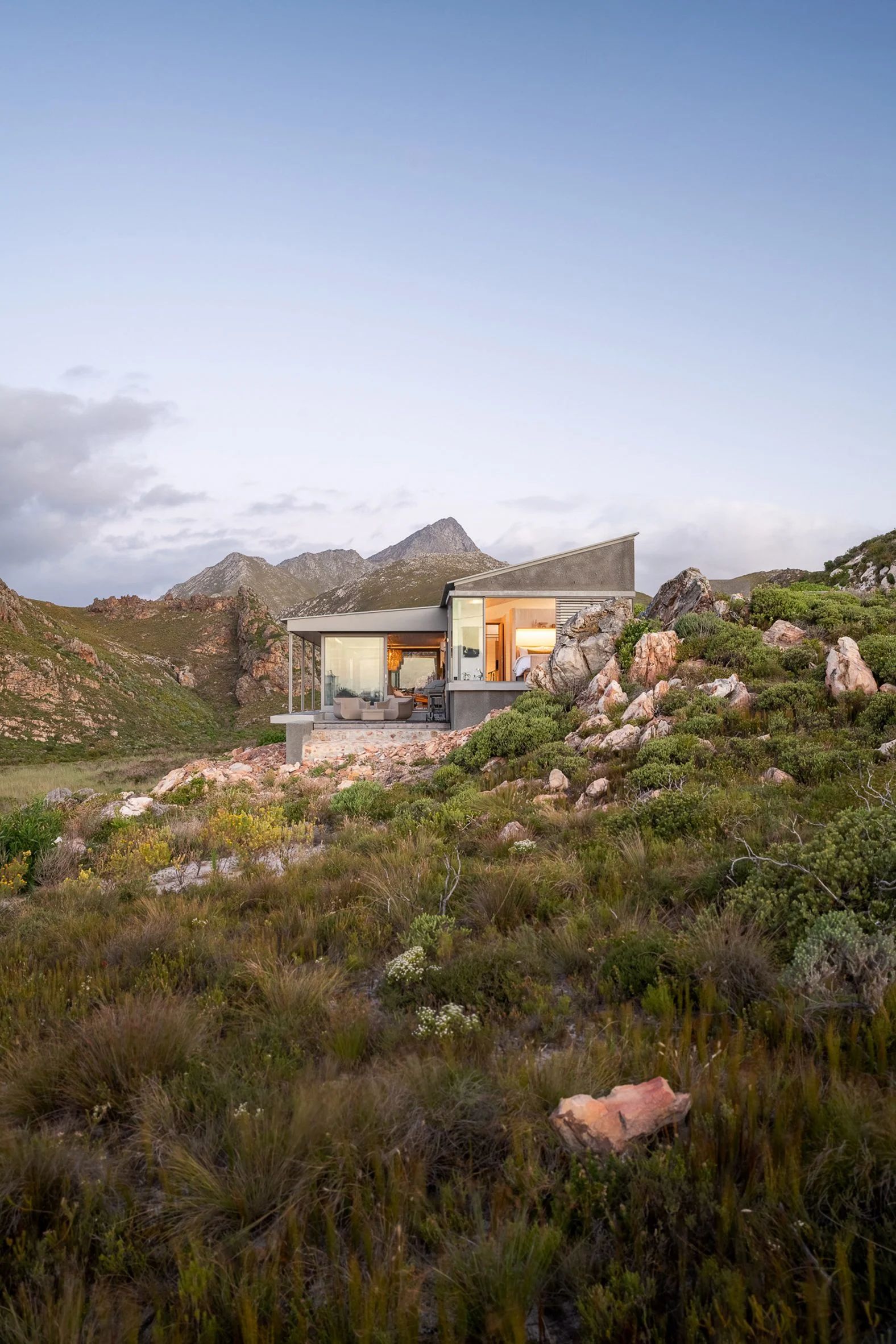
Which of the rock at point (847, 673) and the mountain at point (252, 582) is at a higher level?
the mountain at point (252, 582)

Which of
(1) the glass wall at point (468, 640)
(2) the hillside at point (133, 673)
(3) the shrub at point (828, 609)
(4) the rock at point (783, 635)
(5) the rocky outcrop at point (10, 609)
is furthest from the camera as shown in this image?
(5) the rocky outcrop at point (10, 609)

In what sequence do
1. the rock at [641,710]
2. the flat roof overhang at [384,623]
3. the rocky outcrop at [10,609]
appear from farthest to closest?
1. the rocky outcrop at [10,609]
2. the flat roof overhang at [384,623]
3. the rock at [641,710]

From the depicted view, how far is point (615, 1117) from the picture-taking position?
7.52 ft

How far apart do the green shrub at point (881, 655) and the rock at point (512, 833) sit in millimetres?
6263

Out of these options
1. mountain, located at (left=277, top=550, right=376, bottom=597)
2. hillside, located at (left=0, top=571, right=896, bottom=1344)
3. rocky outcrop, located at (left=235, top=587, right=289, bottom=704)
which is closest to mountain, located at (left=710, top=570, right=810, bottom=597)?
hillside, located at (left=0, top=571, right=896, bottom=1344)

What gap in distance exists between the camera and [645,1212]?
197 centimetres

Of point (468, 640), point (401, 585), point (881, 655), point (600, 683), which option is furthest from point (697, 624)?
point (401, 585)

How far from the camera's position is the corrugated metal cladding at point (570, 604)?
1980 centimetres

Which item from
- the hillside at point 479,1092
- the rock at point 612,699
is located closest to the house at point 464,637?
the rock at point 612,699

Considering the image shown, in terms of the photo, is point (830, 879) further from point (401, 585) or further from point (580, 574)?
point (401, 585)

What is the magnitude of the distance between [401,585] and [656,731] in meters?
102

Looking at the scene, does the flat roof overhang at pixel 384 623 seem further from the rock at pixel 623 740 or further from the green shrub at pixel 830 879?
the green shrub at pixel 830 879

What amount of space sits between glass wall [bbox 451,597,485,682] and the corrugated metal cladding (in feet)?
7.85

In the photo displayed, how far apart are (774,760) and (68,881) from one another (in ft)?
27.2
